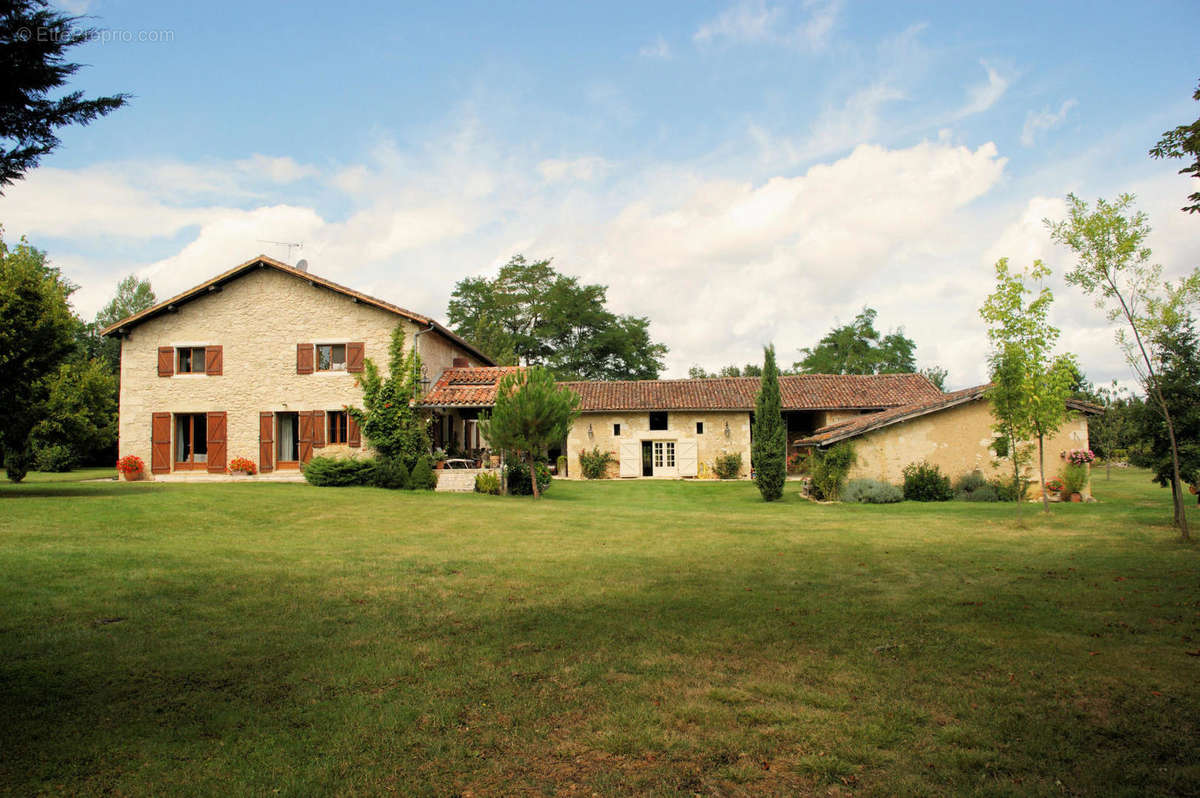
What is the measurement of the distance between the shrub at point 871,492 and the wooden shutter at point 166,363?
2351 centimetres

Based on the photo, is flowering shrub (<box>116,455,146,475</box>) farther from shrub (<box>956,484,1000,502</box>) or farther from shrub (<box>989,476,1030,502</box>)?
shrub (<box>989,476,1030,502</box>)

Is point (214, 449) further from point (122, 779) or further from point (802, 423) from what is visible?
point (802, 423)

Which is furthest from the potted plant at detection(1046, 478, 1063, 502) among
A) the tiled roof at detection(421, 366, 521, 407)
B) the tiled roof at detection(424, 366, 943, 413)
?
the tiled roof at detection(421, 366, 521, 407)

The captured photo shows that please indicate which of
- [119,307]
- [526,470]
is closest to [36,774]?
[526,470]

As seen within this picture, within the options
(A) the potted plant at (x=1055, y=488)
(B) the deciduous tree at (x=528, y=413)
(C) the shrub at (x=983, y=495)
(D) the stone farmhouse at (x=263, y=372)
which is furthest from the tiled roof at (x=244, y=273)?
(A) the potted plant at (x=1055, y=488)

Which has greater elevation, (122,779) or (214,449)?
(214,449)

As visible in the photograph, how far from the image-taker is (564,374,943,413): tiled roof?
31.4 metres

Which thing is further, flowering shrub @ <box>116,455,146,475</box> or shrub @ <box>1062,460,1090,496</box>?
flowering shrub @ <box>116,455,146,475</box>

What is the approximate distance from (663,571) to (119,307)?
52314mm

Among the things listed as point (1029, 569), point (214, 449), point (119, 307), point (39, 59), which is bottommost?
point (1029, 569)

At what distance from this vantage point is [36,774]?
11.3ft

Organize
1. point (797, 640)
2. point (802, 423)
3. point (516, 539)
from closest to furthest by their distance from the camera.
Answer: point (797, 640), point (516, 539), point (802, 423)

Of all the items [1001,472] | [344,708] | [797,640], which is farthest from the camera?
[1001,472]

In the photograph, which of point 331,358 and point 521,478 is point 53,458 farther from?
point 521,478
